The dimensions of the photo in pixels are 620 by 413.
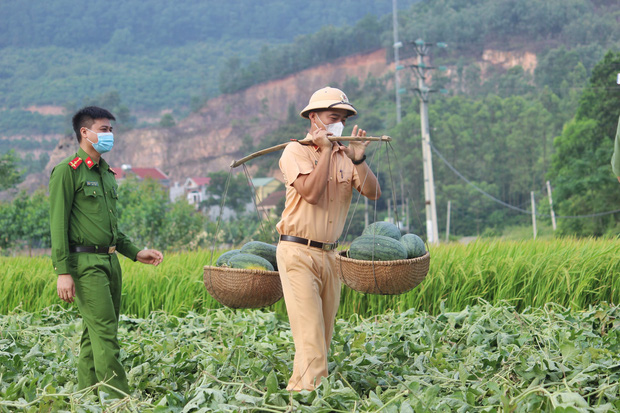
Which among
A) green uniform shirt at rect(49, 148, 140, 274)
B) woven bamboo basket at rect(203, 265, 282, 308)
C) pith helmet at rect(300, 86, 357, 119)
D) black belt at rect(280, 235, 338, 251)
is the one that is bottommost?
woven bamboo basket at rect(203, 265, 282, 308)

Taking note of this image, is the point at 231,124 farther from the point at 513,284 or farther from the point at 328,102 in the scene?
the point at 328,102

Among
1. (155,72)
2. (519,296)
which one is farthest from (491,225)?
(155,72)

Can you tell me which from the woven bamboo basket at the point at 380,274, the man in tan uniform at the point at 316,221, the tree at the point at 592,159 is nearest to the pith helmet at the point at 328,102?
the man in tan uniform at the point at 316,221

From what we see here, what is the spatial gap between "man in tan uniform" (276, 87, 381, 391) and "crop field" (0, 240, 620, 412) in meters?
0.25

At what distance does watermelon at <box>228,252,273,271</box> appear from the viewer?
4973 millimetres

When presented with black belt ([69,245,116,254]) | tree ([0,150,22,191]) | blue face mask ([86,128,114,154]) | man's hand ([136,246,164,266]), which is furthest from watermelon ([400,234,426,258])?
tree ([0,150,22,191])

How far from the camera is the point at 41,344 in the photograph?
6.62 m

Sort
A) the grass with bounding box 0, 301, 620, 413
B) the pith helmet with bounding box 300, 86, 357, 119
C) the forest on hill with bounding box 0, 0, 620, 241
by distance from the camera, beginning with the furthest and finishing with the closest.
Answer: the forest on hill with bounding box 0, 0, 620, 241 → the pith helmet with bounding box 300, 86, 357, 119 → the grass with bounding box 0, 301, 620, 413

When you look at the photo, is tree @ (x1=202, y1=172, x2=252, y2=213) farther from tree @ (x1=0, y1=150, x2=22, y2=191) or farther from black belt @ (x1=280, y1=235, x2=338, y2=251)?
black belt @ (x1=280, y1=235, x2=338, y2=251)

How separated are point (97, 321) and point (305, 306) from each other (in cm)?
138

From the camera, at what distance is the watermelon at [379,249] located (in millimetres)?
4535

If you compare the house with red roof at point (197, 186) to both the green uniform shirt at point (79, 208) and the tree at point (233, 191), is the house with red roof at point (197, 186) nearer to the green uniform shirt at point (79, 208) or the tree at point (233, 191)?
the tree at point (233, 191)

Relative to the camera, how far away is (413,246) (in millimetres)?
4707

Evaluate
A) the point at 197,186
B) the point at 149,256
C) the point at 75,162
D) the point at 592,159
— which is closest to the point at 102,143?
the point at 75,162
